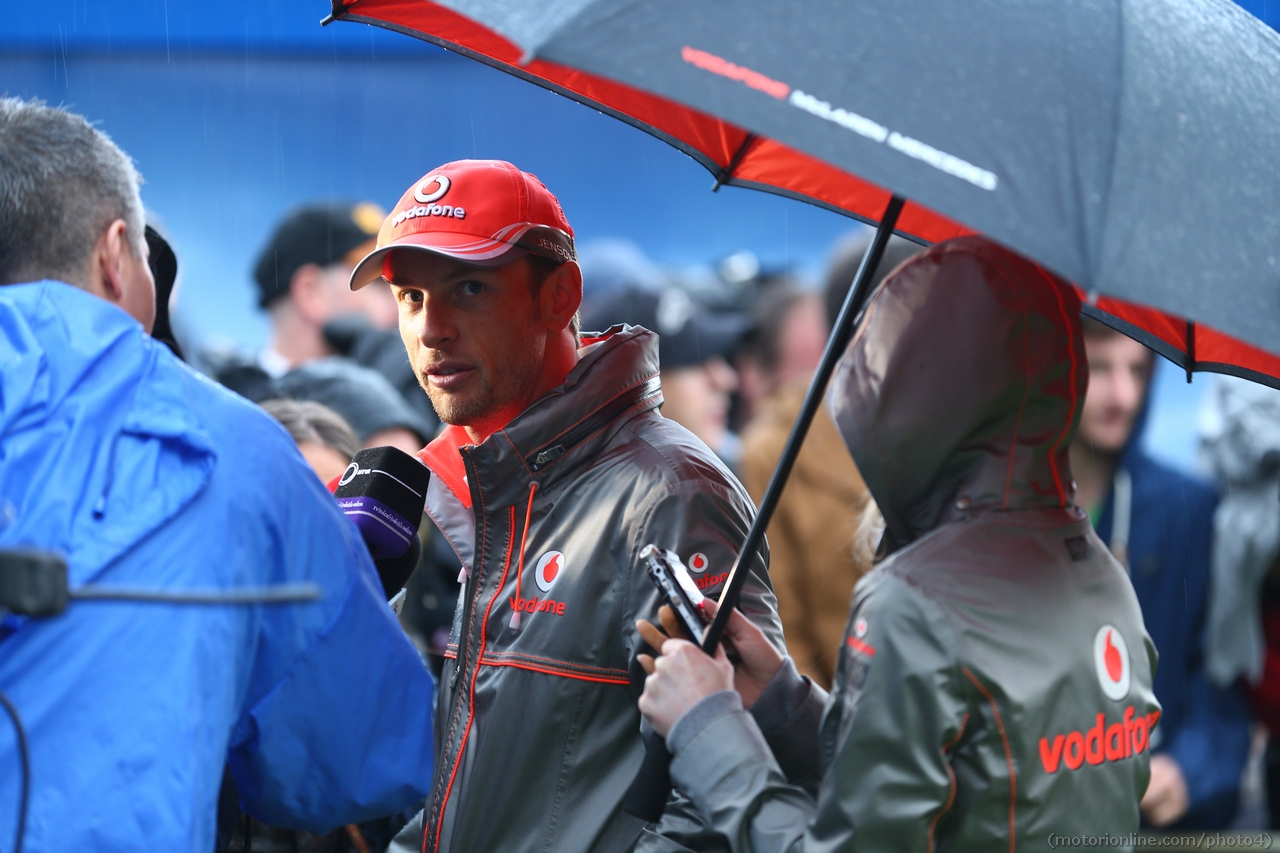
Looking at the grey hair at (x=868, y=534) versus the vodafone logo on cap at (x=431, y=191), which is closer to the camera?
the vodafone logo on cap at (x=431, y=191)

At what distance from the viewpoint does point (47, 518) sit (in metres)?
1.72

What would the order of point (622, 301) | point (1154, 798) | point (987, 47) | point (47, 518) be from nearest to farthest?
point (47, 518) < point (987, 47) < point (1154, 798) < point (622, 301)

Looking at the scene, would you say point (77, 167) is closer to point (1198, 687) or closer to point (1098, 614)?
point (1098, 614)

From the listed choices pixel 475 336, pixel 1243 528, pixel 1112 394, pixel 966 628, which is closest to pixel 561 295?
pixel 475 336

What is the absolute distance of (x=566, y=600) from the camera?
2.57 metres

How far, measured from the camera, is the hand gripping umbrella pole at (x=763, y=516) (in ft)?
7.47

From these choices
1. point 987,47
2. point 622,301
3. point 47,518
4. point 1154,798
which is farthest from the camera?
point 622,301

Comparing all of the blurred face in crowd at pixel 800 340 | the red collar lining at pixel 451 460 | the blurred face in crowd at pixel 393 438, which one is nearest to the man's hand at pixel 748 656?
the red collar lining at pixel 451 460

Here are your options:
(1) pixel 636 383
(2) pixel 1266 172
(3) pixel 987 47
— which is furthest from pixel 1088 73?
(1) pixel 636 383

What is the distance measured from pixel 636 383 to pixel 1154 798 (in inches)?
114

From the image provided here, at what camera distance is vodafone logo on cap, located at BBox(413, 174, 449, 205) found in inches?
117

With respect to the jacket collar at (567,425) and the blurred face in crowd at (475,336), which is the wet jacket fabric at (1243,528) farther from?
the blurred face in crowd at (475,336)

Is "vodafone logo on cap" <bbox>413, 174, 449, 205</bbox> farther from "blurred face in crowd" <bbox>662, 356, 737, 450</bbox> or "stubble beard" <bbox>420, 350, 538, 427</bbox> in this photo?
"blurred face in crowd" <bbox>662, 356, 737, 450</bbox>

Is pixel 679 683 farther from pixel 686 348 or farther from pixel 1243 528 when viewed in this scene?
pixel 686 348
